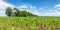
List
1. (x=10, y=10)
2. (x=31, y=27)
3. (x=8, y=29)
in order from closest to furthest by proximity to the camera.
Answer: (x=8, y=29) < (x=31, y=27) < (x=10, y=10)

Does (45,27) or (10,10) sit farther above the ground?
(10,10)

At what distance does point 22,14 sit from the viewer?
21.8 feet

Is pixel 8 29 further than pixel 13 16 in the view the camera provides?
No

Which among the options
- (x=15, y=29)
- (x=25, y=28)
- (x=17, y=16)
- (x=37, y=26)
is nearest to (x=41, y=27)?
(x=37, y=26)

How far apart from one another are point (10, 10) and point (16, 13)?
310 millimetres

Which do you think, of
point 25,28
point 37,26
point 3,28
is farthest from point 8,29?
point 37,26

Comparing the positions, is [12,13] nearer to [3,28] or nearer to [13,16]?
[13,16]

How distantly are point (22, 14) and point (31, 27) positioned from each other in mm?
1990

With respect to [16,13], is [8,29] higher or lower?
lower

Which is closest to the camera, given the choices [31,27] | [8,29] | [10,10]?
[8,29]

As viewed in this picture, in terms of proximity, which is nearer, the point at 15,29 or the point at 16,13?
the point at 15,29

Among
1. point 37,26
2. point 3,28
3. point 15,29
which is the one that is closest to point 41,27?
point 37,26

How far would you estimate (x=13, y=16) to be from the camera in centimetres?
673

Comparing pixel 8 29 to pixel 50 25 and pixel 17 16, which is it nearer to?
pixel 50 25
